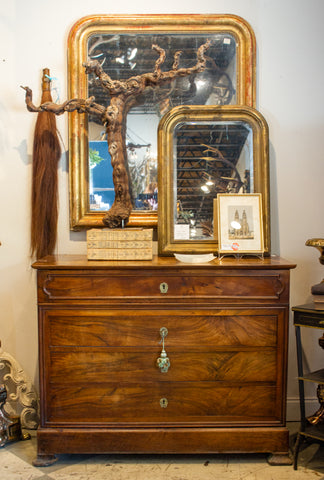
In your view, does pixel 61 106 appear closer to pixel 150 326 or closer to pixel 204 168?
pixel 204 168

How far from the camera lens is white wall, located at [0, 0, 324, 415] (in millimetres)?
2852

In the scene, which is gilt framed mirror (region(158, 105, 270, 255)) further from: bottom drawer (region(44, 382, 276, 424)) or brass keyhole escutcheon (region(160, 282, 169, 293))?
bottom drawer (region(44, 382, 276, 424))

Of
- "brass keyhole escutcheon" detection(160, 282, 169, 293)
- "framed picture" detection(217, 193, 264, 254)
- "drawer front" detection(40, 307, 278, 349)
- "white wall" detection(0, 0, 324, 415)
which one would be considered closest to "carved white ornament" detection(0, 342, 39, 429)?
"white wall" detection(0, 0, 324, 415)

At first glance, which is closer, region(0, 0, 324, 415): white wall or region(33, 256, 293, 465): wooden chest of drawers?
region(33, 256, 293, 465): wooden chest of drawers

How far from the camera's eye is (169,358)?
2.40 metres

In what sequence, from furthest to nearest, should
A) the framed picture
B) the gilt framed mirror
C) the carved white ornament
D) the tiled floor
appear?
the carved white ornament
the gilt framed mirror
the framed picture
the tiled floor

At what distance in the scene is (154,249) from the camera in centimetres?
293

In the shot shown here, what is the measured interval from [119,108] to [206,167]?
616mm

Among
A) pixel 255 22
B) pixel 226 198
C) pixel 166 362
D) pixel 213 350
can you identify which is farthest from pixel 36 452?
pixel 255 22

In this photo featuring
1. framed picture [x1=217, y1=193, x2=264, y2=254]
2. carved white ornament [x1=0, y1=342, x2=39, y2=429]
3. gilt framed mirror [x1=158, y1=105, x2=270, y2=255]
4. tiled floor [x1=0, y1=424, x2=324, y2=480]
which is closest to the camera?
tiled floor [x1=0, y1=424, x2=324, y2=480]

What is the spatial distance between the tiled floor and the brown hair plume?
116 centimetres

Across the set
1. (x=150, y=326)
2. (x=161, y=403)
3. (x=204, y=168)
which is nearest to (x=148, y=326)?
(x=150, y=326)

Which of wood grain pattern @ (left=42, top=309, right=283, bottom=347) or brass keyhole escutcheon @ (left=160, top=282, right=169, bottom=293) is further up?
brass keyhole escutcheon @ (left=160, top=282, right=169, bottom=293)

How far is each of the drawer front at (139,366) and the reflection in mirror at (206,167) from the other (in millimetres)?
724
